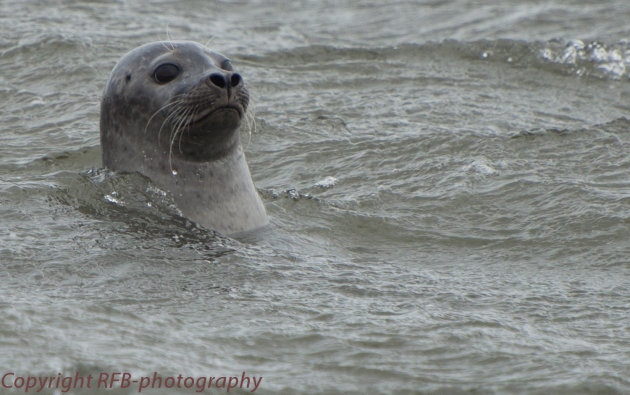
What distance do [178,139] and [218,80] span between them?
0.50 meters

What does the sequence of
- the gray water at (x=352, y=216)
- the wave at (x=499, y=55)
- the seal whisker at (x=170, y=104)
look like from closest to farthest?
the gray water at (x=352, y=216)
the seal whisker at (x=170, y=104)
the wave at (x=499, y=55)

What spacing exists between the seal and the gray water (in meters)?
0.16

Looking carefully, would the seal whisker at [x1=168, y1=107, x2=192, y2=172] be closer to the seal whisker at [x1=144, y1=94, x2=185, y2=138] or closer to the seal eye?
the seal whisker at [x1=144, y1=94, x2=185, y2=138]

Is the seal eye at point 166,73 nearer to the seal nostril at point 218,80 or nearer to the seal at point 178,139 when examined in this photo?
the seal at point 178,139

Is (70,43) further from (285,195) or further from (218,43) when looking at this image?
(285,195)

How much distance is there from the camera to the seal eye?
6.01 m

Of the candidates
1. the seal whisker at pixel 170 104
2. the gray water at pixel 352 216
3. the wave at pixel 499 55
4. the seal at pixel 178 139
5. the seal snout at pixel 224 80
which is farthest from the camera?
the wave at pixel 499 55

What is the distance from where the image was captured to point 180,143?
238 inches

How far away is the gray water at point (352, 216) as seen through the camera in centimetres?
434

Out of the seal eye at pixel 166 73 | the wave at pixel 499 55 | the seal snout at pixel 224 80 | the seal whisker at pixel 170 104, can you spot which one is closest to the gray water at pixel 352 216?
the wave at pixel 499 55

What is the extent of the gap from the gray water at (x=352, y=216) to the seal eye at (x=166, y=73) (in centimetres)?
60

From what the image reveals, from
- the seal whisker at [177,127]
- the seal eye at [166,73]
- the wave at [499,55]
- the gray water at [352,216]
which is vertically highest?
the seal eye at [166,73]

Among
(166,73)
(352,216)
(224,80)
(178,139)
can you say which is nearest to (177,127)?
(178,139)

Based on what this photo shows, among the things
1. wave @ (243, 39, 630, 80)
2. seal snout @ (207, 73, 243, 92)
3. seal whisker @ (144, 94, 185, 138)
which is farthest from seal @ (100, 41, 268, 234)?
wave @ (243, 39, 630, 80)
